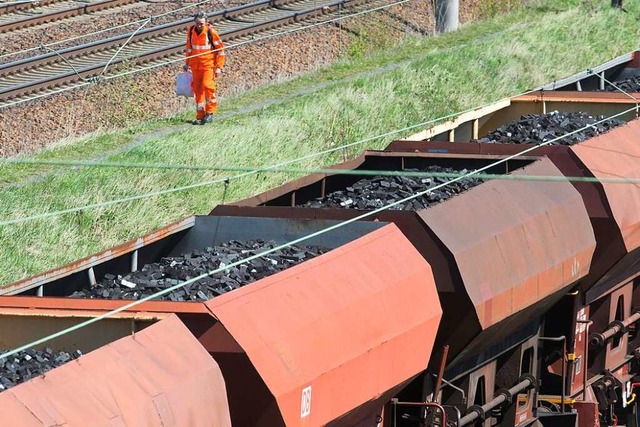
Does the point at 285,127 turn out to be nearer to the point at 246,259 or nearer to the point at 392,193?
the point at 392,193

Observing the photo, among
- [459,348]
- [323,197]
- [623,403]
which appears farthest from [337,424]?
[623,403]

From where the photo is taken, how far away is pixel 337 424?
8.23 metres

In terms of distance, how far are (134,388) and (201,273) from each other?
2.06 metres

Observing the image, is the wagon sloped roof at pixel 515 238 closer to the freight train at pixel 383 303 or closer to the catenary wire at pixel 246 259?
the freight train at pixel 383 303

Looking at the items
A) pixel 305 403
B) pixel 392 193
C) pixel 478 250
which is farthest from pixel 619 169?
pixel 305 403

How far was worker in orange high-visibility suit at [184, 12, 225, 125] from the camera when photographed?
18891 mm

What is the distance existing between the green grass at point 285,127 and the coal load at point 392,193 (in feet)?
12.6

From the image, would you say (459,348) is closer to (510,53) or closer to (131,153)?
(131,153)

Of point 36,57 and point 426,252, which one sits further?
point 36,57

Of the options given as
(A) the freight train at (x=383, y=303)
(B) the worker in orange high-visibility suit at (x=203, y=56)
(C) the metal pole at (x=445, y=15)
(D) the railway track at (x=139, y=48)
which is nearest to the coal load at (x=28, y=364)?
(A) the freight train at (x=383, y=303)

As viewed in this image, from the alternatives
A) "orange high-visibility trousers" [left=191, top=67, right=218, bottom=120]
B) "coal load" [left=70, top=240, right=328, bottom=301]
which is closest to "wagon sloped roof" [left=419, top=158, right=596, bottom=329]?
"coal load" [left=70, top=240, right=328, bottom=301]

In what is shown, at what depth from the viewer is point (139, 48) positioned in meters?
21.7

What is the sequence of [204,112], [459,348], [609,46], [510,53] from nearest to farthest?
[459,348], [204,112], [510,53], [609,46]

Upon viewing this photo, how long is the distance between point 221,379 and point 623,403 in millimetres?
7528
